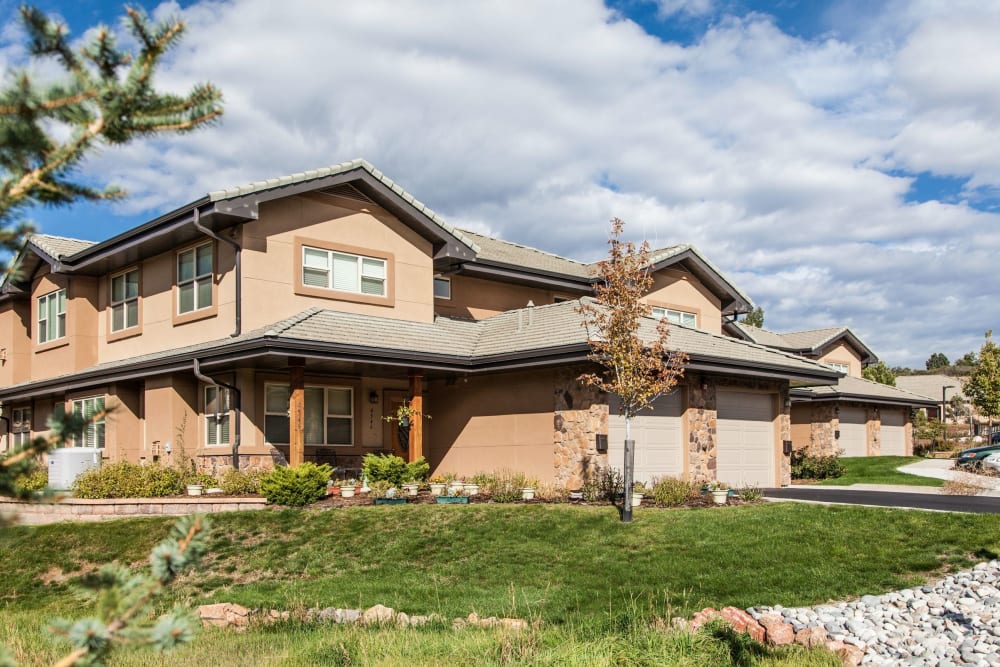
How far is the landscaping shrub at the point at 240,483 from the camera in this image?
58.4 feet

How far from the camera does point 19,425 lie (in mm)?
27500

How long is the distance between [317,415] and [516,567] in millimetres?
9401

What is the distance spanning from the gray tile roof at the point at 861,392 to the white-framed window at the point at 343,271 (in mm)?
15185

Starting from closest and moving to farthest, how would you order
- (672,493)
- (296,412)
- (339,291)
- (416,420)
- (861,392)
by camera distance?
(672,493) → (296,412) → (416,420) → (339,291) → (861,392)


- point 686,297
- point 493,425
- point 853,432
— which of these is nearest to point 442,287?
point 493,425

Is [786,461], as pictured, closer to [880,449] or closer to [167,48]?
[880,449]

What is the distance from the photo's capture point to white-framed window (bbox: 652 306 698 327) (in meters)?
26.5

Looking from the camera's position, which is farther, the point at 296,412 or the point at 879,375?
the point at 879,375

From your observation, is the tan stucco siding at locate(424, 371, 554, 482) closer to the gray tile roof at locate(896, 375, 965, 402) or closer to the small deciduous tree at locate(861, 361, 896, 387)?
the small deciduous tree at locate(861, 361, 896, 387)

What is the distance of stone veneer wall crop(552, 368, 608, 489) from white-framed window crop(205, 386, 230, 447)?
7.05 metres

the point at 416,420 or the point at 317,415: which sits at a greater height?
the point at 317,415

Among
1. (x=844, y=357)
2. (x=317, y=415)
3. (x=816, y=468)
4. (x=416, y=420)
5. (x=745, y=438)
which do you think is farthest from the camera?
(x=844, y=357)

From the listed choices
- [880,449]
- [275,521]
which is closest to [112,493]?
[275,521]

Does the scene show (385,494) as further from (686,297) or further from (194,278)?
(686,297)
